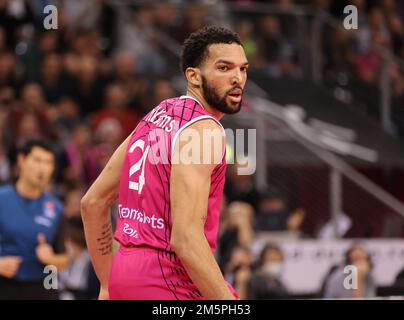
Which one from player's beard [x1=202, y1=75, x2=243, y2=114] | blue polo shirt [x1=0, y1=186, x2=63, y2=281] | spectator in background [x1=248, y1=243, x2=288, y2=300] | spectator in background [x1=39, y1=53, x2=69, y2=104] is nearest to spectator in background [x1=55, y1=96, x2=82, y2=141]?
spectator in background [x1=39, y1=53, x2=69, y2=104]

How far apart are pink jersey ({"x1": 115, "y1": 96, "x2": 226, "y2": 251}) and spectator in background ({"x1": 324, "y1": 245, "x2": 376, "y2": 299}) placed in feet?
17.9

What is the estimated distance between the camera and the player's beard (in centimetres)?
453

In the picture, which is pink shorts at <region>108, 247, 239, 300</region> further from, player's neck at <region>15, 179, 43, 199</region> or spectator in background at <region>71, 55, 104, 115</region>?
spectator in background at <region>71, 55, 104, 115</region>

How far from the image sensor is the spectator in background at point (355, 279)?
9.83 m

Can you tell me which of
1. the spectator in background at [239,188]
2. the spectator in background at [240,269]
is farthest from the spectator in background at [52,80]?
the spectator in background at [240,269]

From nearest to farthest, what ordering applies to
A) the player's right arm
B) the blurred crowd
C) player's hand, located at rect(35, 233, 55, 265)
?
the player's right arm
player's hand, located at rect(35, 233, 55, 265)
the blurred crowd

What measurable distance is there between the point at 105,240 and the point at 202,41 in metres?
1.14

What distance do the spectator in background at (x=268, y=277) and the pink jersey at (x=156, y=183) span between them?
5.28 m

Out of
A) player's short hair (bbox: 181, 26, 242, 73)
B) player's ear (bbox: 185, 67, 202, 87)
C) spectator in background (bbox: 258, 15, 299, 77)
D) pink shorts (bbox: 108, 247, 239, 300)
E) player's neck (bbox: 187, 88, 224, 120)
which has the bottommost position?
pink shorts (bbox: 108, 247, 239, 300)

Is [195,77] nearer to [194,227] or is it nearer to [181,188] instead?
[181,188]

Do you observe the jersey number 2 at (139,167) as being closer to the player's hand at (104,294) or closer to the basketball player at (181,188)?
the basketball player at (181,188)

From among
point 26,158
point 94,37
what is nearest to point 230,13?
point 94,37

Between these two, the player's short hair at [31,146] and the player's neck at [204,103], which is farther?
the player's short hair at [31,146]
